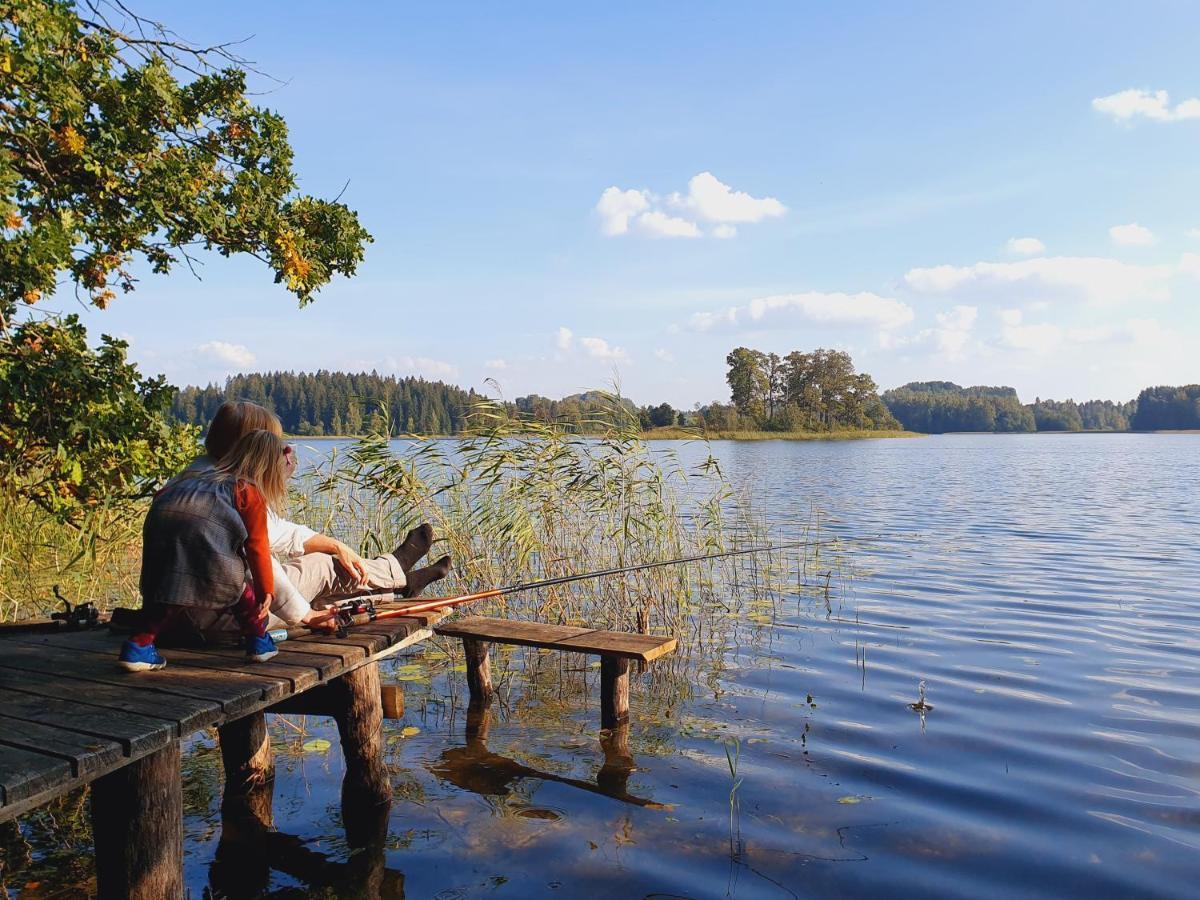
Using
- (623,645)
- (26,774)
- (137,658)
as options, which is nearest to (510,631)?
(623,645)

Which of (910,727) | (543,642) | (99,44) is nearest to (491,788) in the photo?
(543,642)

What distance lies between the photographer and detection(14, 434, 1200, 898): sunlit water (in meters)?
3.93

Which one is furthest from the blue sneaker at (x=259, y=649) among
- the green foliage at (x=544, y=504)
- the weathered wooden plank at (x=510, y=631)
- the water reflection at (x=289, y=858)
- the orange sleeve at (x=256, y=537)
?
the green foliage at (x=544, y=504)

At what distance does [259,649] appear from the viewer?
3586mm

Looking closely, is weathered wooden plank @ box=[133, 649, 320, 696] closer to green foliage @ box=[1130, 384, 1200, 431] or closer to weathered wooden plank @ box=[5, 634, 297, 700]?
weathered wooden plank @ box=[5, 634, 297, 700]

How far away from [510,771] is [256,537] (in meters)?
2.26

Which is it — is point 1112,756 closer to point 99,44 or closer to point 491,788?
point 491,788

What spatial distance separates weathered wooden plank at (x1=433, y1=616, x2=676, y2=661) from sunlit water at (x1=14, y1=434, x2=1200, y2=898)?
624 millimetres

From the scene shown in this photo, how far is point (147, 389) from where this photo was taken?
19.3 feet

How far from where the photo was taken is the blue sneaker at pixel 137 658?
11.1 ft

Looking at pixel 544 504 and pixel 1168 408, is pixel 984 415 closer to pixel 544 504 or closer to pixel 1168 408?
pixel 1168 408

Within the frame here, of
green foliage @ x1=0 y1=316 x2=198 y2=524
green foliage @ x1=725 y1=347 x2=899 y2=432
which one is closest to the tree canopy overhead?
green foliage @ x1=0 y1=316 x2=198 y2=524

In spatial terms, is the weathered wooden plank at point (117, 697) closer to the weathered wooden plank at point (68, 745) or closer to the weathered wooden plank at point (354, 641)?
the weathered wooden plank at point (68, 745)

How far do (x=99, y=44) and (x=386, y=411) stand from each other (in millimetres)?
3793
